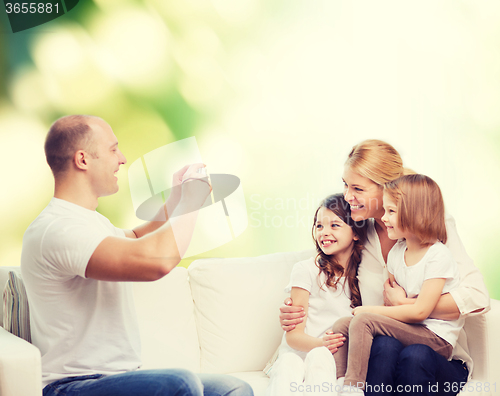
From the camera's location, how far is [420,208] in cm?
146

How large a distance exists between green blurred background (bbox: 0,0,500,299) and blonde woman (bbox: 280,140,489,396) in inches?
23.6

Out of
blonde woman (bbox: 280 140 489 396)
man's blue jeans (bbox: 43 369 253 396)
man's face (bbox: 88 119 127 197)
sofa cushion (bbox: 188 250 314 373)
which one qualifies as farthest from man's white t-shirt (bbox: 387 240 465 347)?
man's face (bbox: 88 119 127 197)

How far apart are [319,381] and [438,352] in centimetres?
39

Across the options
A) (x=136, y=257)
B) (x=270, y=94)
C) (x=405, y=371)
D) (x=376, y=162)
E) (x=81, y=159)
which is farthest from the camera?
(x=270, y=94)

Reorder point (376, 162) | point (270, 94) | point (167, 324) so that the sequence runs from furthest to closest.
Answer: point (270, 94)
point (167, 324)
point (376, 162)

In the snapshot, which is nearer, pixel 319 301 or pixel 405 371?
pixel 405 371

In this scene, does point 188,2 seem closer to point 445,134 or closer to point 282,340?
point 445,134

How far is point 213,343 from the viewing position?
171 centimetres

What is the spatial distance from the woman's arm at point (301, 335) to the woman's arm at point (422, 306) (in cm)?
25

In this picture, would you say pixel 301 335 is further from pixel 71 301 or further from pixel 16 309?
pixel 16 309

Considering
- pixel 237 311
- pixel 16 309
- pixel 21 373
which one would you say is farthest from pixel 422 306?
pixel 16 309

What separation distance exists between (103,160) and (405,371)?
3.25ft

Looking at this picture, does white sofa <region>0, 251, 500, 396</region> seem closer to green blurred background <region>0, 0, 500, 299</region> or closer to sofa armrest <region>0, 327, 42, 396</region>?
green blurred background <region>0, 0, 500, 299</region>

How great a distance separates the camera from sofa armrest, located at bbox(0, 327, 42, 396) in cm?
104
